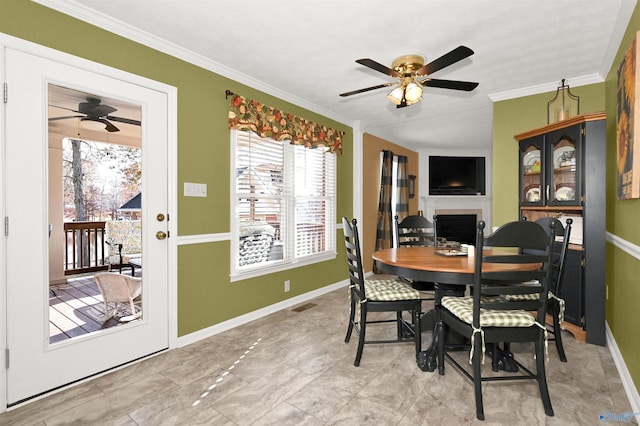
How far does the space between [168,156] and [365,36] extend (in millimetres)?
1812

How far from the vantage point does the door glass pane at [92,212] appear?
2.10 meters

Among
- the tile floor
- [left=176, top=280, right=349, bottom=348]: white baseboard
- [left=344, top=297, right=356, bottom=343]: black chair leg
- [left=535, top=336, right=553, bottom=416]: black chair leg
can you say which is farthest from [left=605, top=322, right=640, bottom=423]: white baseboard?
[left=176, top=280, right=349, bottom=348]: white baseboard

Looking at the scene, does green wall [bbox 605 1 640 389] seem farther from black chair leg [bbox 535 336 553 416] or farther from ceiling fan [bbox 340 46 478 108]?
ceiling fan [bbox 340 46 478 108]

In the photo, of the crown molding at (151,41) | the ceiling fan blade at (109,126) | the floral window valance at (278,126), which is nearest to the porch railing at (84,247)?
the ceiling fan blade at (109,126)

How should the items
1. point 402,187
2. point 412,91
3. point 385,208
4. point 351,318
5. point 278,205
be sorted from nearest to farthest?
1. point 412,91
2. point 351,318
3. point 278,205
4. point 385,208
5. point 402,187

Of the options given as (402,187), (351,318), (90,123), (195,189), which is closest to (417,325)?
(351,318)

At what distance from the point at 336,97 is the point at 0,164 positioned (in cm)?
311

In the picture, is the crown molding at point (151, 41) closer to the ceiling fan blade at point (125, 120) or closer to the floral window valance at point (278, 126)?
the floral window valance at point (278, 126)

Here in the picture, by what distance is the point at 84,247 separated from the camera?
2.22 m

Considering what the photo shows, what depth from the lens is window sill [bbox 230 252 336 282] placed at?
326cm

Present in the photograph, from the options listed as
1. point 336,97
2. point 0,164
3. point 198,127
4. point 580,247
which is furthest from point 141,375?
point 580,247

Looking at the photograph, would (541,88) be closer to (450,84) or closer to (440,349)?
(450,84)

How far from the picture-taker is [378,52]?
110 inches

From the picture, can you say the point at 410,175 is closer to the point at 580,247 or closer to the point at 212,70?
the point at 580,247
